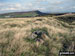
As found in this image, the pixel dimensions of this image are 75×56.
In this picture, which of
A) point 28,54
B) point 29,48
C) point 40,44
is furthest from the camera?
point 40,44

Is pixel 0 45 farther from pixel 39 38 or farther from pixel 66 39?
pixel 66 39

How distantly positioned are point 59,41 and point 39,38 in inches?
76.3

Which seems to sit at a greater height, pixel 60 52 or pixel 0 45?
pixel 0 45

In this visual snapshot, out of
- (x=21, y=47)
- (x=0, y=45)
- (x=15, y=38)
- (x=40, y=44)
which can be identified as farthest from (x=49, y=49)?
(x=0, y=45)

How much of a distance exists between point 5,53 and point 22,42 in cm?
181

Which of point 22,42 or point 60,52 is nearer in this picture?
point 60,52

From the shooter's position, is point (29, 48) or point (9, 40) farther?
point (9, 40)

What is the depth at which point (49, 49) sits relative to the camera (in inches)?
361

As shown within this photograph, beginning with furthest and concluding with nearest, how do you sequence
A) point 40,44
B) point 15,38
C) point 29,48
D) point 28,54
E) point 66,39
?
point 66,39, point 15,38, point 40,44, point 29,48, point 28,54

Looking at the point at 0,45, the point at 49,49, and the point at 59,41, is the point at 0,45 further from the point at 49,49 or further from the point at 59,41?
the point at 59,41

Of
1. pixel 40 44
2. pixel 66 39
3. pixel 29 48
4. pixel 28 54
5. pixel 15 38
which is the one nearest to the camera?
pixel 28 54

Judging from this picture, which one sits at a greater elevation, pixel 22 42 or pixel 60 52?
pixel 22 42

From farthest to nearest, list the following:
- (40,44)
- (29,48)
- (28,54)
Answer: (40,44), (29,48), (28,54)

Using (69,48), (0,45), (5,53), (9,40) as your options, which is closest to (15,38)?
(9,40)
